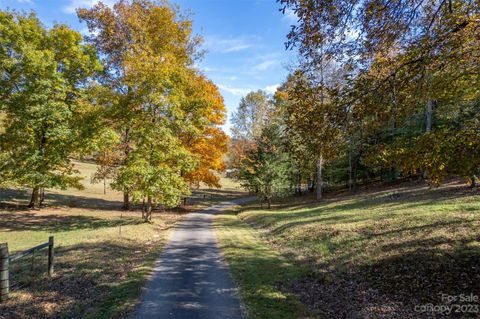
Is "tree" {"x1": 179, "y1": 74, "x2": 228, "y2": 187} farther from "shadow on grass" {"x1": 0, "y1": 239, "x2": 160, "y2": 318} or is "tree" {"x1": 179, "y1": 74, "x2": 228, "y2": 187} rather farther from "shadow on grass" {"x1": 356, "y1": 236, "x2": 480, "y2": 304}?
"shadow on grass" {"x1": 356, "y1": 236, "x2": 480, "y2": 304}

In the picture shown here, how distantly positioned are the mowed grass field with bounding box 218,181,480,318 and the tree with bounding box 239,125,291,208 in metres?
15.0

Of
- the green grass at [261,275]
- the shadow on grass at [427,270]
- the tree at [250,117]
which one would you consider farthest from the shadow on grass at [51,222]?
the tree at [250,117]

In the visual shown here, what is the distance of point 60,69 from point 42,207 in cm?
1183

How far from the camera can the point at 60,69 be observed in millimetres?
25812

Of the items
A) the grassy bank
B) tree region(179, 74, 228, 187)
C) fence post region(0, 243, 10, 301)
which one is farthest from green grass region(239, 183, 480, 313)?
tree region(179, 74, 228, 187)

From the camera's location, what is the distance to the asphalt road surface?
7.67 m

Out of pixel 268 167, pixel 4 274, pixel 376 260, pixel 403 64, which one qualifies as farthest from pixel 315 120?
pixel 268 167

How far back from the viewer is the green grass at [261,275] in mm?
7863

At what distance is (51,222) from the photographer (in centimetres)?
2302

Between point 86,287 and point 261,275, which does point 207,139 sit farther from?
point 86,287

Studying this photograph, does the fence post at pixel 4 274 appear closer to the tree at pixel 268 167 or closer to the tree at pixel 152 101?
the tree at pixel 152 101

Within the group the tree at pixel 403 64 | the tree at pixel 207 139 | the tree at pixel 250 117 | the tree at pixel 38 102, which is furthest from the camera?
the tree at pixel 250 117

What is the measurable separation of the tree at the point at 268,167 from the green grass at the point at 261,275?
13.9m

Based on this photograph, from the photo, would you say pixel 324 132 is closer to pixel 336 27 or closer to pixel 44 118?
pixel 336 27
